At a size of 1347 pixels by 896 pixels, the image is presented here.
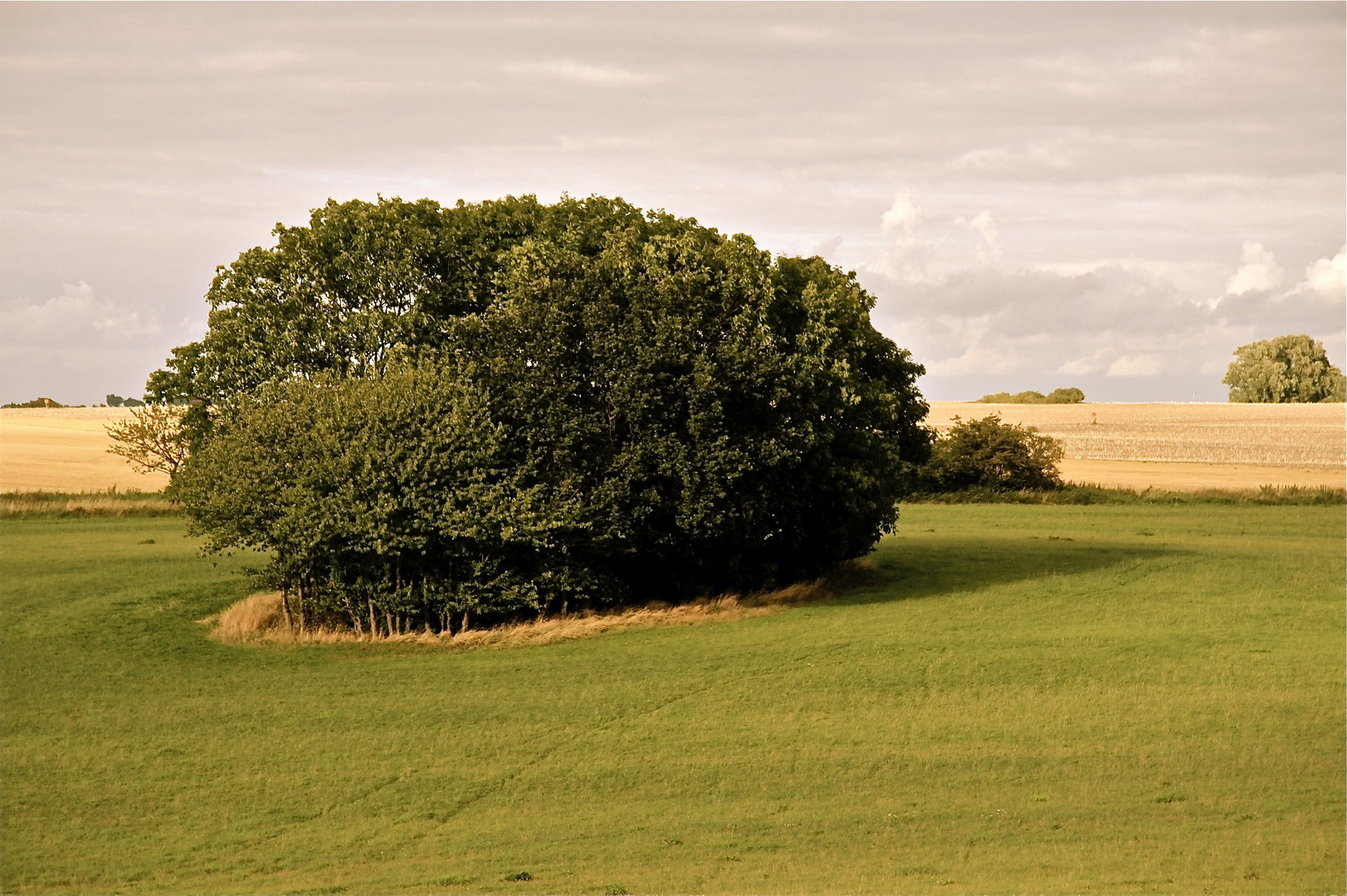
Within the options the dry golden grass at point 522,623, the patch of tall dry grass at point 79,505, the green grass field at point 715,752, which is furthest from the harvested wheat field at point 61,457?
the green grass field at point 715,752

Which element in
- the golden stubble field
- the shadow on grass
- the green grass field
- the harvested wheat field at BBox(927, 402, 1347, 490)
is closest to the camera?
the green grass field

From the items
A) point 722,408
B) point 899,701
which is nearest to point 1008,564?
point 722,408

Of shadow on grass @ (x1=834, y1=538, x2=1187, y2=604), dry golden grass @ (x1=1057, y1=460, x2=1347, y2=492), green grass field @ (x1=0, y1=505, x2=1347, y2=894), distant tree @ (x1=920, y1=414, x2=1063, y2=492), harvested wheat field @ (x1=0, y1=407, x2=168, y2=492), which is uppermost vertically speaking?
harvested wheat field @ (x1=0, y1=407, x2=168, y2=492)

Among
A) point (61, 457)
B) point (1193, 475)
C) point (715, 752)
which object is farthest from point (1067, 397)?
point (715, 752)

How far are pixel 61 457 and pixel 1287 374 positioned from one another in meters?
162

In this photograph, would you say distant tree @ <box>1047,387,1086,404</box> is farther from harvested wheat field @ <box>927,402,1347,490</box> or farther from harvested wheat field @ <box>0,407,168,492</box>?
harvested wheat field @ <box>0,407,168,492</box>

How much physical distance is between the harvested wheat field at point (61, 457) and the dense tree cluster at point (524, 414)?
40619 millimetres

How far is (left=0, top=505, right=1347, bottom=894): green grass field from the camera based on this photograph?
58.5 ft

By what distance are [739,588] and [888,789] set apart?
18914 mm

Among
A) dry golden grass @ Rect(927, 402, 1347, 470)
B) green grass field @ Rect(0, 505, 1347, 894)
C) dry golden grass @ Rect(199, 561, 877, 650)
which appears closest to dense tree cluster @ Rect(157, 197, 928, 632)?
dry golden grass @ Rect(199, 561, 877, 650)

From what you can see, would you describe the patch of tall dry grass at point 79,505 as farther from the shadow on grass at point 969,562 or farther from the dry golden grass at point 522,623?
the shadow on grass at point 969,562

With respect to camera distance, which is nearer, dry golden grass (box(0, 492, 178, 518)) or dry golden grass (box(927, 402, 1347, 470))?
dry golden grass (box(0, 492, 178, 518))

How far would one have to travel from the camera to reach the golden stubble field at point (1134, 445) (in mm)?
87900

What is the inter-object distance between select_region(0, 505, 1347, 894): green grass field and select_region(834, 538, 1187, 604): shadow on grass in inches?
27.9
